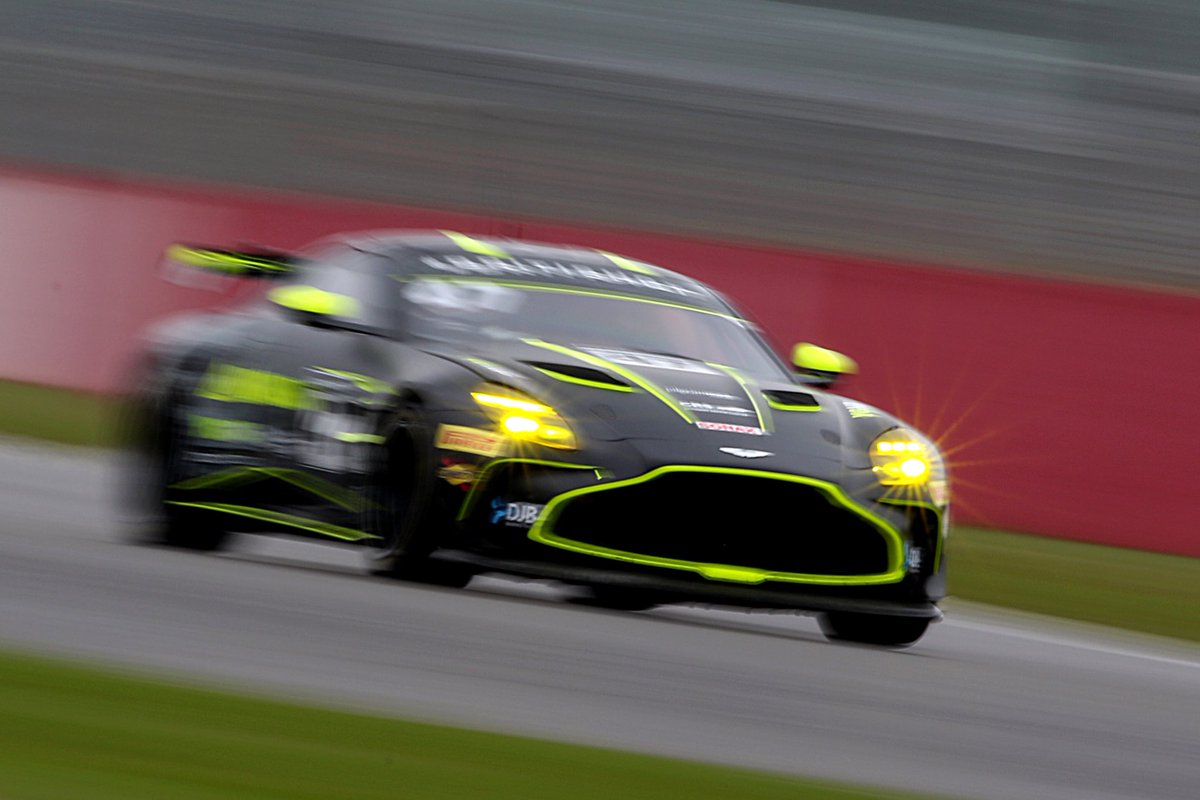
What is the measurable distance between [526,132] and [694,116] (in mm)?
1155

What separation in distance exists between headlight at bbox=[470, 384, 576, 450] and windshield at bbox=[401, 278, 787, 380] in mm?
602

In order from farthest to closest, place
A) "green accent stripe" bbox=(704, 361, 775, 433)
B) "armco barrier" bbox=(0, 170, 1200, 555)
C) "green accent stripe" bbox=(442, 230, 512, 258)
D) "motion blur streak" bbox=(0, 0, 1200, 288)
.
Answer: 1. "motion blur streak" bbox=(0, 0, 1200, 288)
2. "armco barrier" bbox=(0, 170, 1200, 555)
3. "green accent stripe" bbox=(442, 230, 512, 258)
4. "green accent stripe" bbox=(704, 361, 775, 433)

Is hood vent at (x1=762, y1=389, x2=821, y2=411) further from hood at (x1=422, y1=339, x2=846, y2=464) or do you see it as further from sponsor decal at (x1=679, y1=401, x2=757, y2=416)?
sponsor decal at (x1=679, y1=401, x2=757, y2=416)

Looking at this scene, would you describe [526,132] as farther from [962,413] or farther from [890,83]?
[962,413]

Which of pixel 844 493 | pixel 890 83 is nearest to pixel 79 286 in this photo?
pixel 890 83

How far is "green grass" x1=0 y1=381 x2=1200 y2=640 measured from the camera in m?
10.7

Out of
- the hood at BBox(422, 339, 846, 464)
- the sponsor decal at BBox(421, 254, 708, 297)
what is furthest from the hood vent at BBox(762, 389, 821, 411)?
the sponsor decal at BBox(421, 254, 708, 297)

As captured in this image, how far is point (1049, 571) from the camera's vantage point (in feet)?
39.4

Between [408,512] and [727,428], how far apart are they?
3.22 ft

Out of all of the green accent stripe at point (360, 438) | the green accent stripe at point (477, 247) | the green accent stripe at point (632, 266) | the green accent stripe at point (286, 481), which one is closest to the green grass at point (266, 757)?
the green accent stripe at point (360, 438)

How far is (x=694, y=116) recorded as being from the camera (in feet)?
52.3

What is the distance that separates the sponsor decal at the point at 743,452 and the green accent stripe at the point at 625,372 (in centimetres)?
14

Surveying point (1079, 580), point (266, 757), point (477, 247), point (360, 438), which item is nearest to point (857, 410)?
point (477, 247)

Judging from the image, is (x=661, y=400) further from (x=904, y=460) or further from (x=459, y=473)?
(x=904, y=460)
